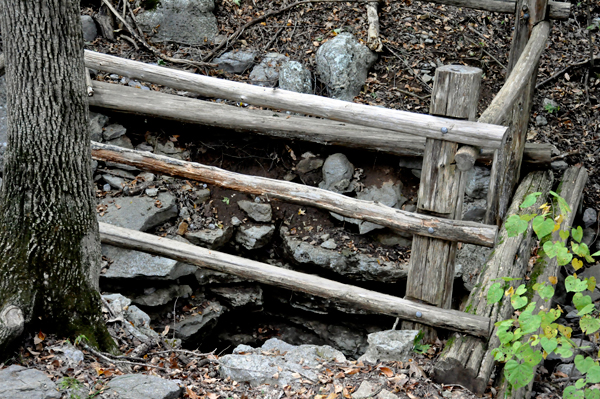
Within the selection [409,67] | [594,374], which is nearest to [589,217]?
[409,67]

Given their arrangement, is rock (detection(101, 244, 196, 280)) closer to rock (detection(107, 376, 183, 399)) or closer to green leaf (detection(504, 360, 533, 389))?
rock (detection(107, 376, 183, 399))

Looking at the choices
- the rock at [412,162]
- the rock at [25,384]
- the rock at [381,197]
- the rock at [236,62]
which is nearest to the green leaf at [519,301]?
the rock at [25,384]

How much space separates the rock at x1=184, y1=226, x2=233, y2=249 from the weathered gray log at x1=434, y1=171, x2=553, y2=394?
2550 mm

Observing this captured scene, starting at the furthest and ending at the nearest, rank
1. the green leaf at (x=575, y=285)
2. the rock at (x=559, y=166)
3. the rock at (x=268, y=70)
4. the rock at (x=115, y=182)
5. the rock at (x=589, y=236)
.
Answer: the rock at (x=268, y=70) → the rock at (x=559, y=166) → the rock at (x=589, y=236) → the rock at (x=115, y=182) → the green leaf at (x=575, y=285)

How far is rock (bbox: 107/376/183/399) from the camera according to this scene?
9.46 ft

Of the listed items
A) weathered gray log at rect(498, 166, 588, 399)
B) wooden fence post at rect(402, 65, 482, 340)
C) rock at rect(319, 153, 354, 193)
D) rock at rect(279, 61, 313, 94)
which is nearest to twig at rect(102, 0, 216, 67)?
rock at rect(279, 61, 313, 94)

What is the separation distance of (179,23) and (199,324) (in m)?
4.21

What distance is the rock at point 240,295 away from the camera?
5.55 m

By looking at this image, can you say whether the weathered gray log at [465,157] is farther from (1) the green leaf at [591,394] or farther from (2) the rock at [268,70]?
(2) the rock at [268,70]

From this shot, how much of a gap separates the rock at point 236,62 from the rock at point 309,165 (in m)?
1.77

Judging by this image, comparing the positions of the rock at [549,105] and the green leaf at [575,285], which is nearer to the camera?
the green leaf at [575,285]

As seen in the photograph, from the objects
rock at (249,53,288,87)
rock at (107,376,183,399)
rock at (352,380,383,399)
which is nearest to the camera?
rock at (107,376,183,399)

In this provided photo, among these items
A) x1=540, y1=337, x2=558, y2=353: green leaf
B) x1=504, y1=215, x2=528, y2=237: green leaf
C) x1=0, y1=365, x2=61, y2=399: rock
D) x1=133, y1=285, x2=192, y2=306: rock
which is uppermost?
x1=504, y1=215, x2=528, y2=237: green leaf

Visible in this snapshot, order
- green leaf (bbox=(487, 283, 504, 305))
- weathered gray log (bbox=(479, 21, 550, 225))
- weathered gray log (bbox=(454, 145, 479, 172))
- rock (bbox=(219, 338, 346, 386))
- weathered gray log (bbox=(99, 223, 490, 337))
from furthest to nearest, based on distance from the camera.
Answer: weathered gray log (bbox=(479, 21, 550, 225))
weathered gray log (bbox=(99, 223, 490, 337))
weathered gray log (bbox=(454, 145, 479, 172))
rock (bbox=(219, 338, 346, 386))
green leaf (bbox=(487, 283, 504, 305))
